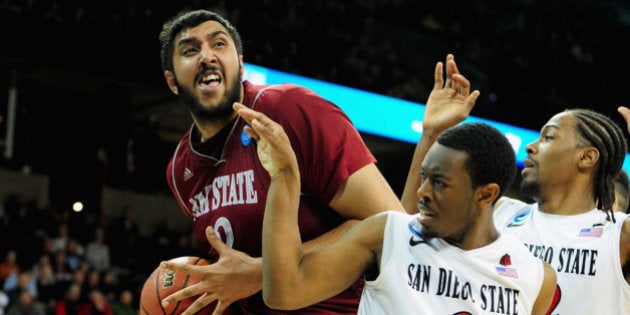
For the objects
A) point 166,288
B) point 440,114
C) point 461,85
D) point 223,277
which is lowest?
point 166,288

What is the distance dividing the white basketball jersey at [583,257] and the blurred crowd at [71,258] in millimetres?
7286

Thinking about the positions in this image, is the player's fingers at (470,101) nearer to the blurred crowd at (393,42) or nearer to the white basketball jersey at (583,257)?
the white basketball jersey at (583,257)

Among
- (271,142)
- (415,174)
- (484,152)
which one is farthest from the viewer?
(415,174)

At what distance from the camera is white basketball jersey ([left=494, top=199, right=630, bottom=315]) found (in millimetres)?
3303

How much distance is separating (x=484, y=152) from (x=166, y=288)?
1255 millimetres

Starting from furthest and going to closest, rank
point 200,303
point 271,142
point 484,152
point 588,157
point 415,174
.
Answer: point 588,157 → point 415,174 → point 200,303 → point 484,152 → point 271,142

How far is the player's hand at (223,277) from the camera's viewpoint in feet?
9.09

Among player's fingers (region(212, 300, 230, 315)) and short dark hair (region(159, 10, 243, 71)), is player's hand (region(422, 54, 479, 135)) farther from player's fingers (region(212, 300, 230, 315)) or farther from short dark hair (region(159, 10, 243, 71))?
player's fingers (region(212, 300, 230, 315))

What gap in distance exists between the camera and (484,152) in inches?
Answer: 101

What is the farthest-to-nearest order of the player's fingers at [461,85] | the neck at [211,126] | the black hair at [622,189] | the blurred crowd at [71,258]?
the blurred crowd at [71,258] < the black hair at [622,189] < the player's fingers at [461,85] < the neck at [211,126]

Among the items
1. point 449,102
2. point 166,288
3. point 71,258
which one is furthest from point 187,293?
point 71,258

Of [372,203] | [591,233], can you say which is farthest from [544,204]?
[372,203]

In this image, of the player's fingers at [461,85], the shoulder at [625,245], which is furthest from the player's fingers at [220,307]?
the shoulder at [625,245]

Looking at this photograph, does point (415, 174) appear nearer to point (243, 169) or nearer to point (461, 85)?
point (461, 85)
